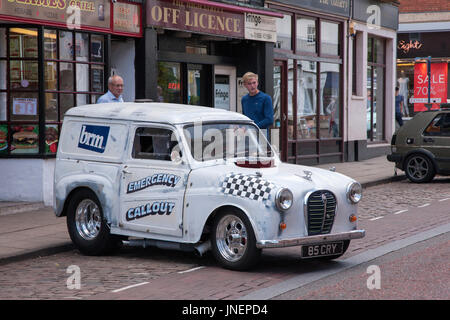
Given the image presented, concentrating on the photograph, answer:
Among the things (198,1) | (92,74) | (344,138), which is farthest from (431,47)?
(92,74)

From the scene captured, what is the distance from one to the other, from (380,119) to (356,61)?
10.1ft

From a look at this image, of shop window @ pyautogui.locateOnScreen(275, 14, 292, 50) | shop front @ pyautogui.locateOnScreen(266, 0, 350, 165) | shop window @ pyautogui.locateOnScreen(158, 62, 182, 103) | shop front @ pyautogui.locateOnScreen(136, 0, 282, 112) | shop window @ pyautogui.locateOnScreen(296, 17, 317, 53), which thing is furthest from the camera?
shop window @ pyautogui.locateOnScreen(296, 17, 317, 53)

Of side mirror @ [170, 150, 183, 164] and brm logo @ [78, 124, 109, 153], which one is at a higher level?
brm logo @ [78, 124, 109, 153]

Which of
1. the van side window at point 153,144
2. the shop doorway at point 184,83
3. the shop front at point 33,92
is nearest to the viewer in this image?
the van side window at point 153,144

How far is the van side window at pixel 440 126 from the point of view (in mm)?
17328

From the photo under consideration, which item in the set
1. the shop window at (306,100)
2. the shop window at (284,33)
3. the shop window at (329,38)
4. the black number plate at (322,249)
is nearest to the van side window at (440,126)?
the shop window at (306,100)

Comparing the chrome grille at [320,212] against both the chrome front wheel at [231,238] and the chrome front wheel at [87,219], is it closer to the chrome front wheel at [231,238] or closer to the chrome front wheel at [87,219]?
the chrome front wheel at [231,238]

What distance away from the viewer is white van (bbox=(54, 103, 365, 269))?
796cm

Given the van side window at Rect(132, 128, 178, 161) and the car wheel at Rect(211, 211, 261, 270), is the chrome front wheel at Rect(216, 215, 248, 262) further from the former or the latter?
the van side window at Rect(132, 128, 178, 161)

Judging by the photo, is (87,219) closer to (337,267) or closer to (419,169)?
(337,267)

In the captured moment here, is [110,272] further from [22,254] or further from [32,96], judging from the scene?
[32,96]

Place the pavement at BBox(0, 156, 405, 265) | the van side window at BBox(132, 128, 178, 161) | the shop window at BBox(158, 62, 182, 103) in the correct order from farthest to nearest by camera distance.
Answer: the shop window at BBox(158, 62, 182, 103) < the pavement at BBox(0, 156, 405, 265) < the van side window at BBox(132, 128, 178, 161)

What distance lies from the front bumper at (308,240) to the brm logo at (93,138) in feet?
8.26

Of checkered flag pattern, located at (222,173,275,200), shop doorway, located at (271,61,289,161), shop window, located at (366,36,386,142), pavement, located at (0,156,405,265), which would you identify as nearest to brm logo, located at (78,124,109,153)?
pavement, located at (0,156,405,265)
